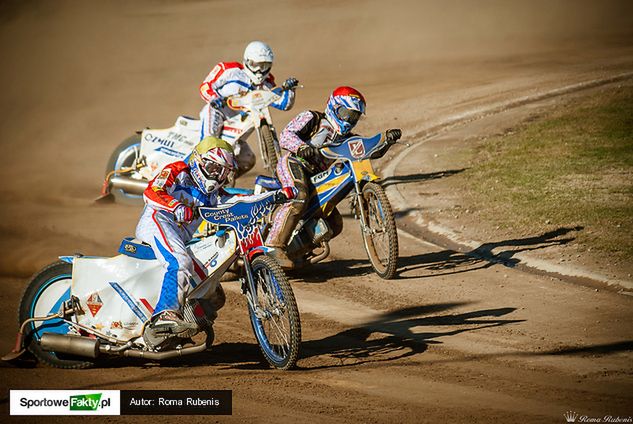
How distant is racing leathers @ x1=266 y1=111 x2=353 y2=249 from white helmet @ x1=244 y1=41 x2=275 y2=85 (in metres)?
3.45

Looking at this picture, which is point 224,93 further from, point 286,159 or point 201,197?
point 201,197

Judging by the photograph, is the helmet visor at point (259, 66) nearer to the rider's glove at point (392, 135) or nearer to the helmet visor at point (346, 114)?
the helmet visor at point (346, 114)

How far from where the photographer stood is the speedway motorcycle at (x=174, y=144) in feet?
48.7

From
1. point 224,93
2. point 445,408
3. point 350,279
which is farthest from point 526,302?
point 224,93

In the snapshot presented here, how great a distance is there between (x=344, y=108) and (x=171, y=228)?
3.76 m

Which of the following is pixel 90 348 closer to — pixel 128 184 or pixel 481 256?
pixel 481 256

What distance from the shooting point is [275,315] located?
8.45 m

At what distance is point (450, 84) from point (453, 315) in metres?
15.4

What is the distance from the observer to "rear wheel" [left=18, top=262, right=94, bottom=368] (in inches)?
344

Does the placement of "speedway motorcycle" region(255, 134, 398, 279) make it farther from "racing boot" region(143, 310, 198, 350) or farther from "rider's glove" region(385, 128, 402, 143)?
"racing boot" region(143, 310, 198, 350)

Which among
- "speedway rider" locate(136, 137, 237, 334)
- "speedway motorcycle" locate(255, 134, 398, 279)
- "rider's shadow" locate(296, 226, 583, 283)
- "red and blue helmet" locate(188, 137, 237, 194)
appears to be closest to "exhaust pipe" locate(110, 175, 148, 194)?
"rider's shadow" locate(296, 226, 583, 283)

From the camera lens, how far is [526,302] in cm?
1051

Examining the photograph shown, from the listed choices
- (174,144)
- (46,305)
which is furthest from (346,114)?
(174,144)
